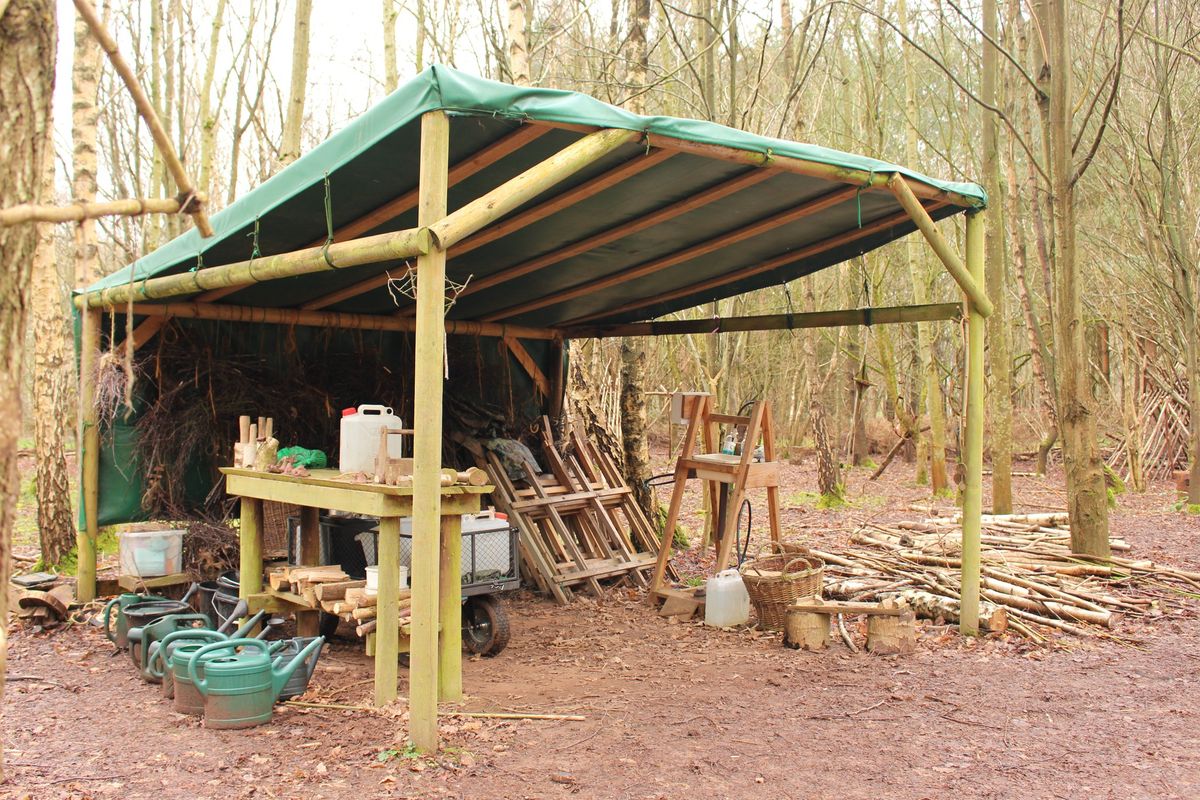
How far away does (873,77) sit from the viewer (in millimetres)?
16750

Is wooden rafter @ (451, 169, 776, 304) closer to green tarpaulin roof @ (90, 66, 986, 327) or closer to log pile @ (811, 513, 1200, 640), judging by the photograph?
green tarpaulin roof @ (90, 66, 986, 327)

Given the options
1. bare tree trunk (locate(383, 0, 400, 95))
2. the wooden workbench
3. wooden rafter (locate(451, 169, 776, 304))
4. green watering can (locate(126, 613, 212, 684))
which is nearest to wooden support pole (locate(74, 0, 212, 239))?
the wooden workbench

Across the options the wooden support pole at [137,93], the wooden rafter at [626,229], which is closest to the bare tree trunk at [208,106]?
the wooden rafter at [626,229]

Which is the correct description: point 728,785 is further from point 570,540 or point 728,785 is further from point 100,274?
point 100,274

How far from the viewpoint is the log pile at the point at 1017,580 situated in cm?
619

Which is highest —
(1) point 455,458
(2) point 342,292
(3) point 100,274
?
(3) point 100,274

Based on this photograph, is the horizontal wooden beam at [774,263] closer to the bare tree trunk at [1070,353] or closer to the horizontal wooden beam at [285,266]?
the bare tree trunk at [1070,353]

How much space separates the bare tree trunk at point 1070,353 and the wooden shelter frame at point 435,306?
2152 mm

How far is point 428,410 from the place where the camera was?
12.7 ft

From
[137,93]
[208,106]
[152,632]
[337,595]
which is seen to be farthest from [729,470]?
[208,106]

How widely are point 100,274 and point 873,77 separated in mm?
13776

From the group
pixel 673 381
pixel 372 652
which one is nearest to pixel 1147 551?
pixel 372 652

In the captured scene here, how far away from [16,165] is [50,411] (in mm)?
6324

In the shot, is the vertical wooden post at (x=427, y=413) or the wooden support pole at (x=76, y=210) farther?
the vertical wooden post at (x=427, y=413)
